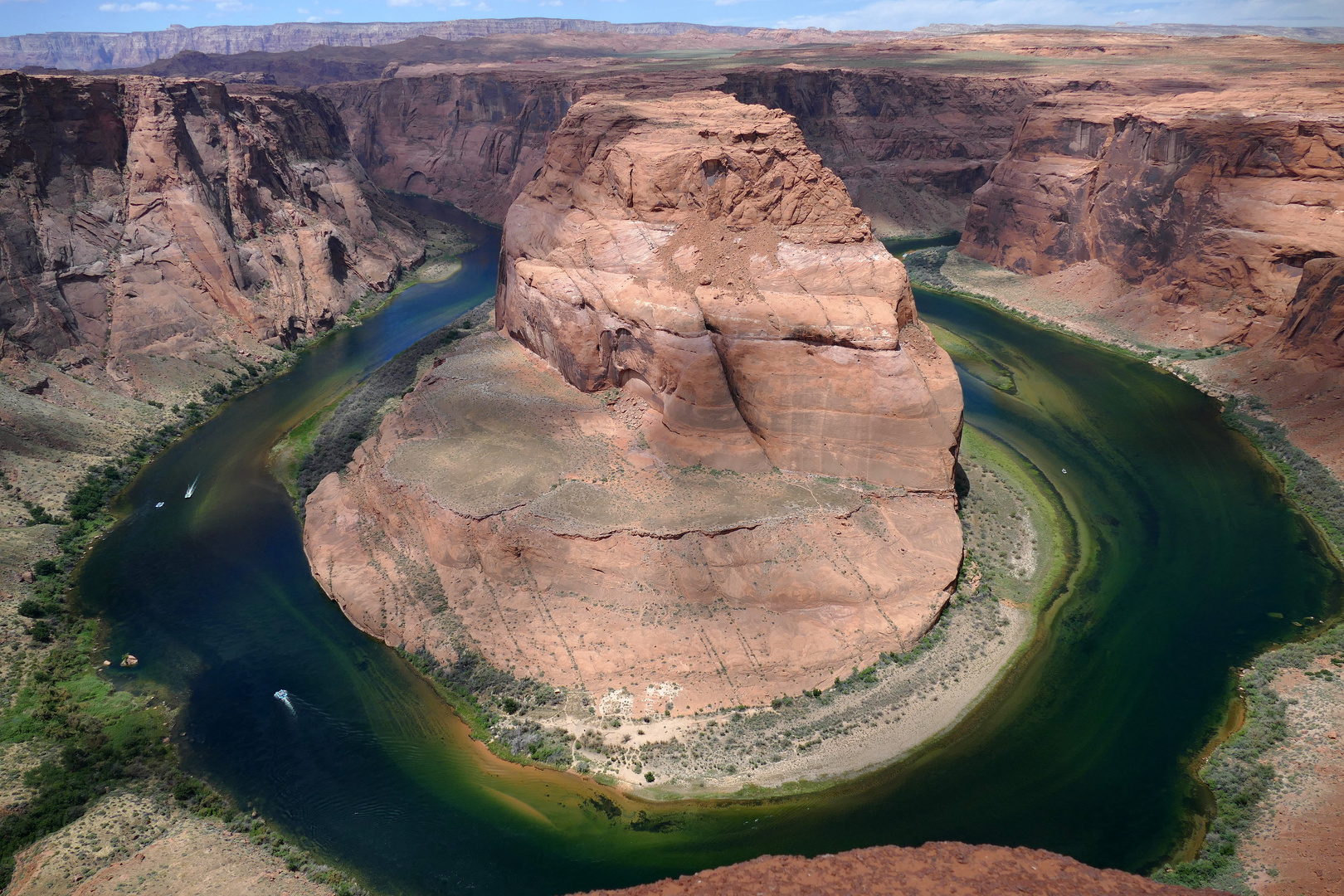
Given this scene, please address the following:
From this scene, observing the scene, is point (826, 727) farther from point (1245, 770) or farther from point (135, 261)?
point (135, 261)

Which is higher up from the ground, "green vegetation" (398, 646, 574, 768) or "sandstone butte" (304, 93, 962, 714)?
"sandstone butte" (304, 93, 962, 714)

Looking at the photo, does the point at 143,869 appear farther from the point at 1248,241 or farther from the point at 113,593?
the point at 1248,241

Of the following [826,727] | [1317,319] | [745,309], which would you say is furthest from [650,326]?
[1317,319]

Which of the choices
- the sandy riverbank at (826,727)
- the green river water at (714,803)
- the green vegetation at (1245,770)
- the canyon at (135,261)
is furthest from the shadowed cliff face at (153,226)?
the green vegetation at (1245,770)

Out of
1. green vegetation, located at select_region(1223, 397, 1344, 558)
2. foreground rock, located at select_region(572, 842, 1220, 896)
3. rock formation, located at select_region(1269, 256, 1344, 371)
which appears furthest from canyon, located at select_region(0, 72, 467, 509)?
rock formation, located at select_region(1269, 256, 1344, 371)

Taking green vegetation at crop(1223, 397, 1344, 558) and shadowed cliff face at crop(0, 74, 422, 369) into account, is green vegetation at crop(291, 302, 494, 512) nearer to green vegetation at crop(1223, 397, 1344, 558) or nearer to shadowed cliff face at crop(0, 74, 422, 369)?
shadowed cliff face at crop(0, 74, 422, 369)

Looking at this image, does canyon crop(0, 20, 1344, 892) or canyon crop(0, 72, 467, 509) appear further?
canyon crop(0, 72, 467, 509)

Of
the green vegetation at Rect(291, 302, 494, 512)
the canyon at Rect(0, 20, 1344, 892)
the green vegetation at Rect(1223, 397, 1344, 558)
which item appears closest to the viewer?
the canyon at Rect(0, 20, 1344, 892)
